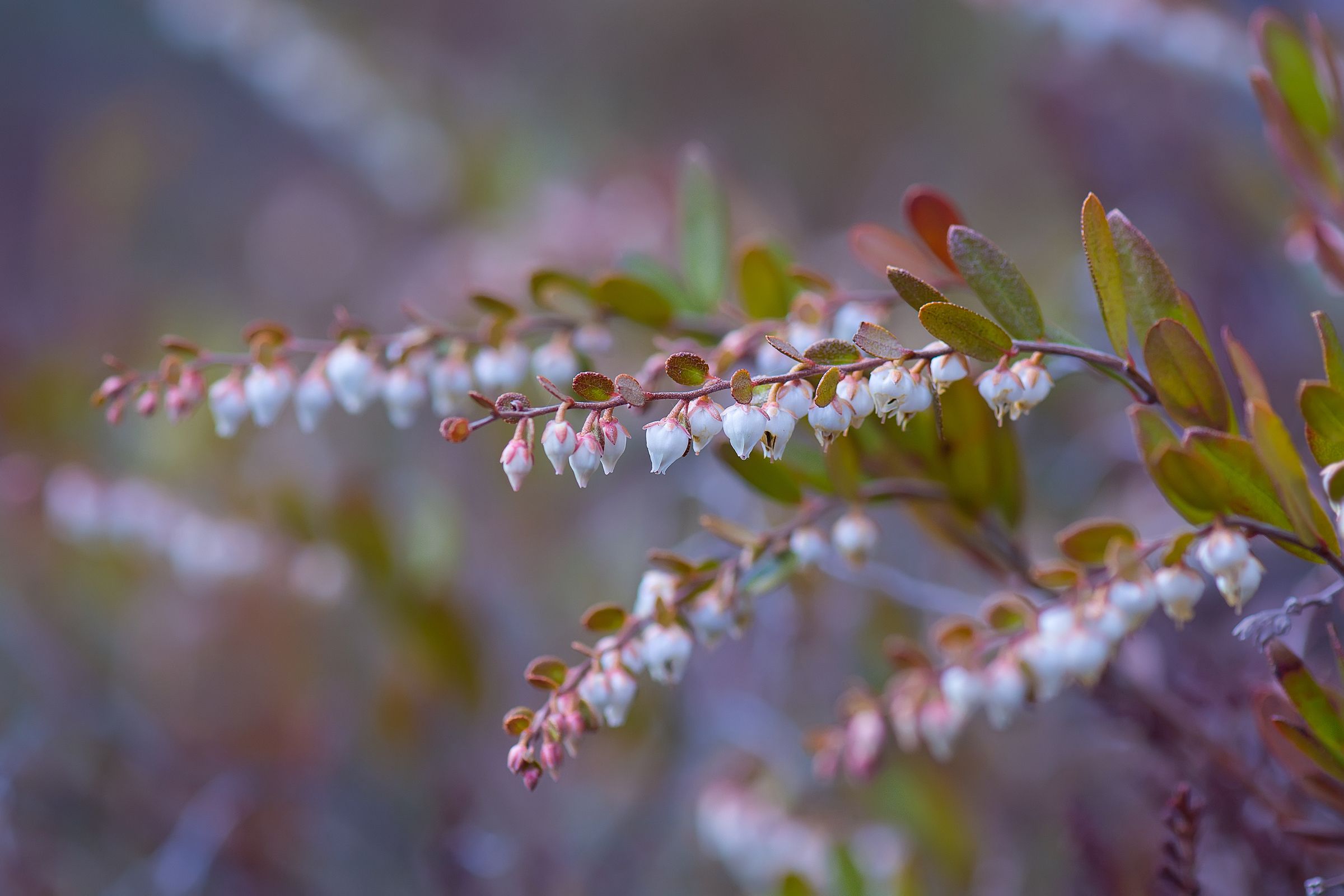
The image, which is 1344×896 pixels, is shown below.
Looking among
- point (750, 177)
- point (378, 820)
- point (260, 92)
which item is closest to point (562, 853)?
point (378, 820)

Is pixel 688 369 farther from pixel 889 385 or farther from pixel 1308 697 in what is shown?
pixel 1308 697

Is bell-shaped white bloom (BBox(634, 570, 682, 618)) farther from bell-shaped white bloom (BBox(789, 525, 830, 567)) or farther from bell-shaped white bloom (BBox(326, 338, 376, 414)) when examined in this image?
bell-shaped white bloom (BBox(326, 338, 376, 414))

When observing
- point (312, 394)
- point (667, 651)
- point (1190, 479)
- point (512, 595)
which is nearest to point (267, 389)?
point (312, 394)

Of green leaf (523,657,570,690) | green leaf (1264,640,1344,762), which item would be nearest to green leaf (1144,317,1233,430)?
green leaf (1264,640,1344,762)

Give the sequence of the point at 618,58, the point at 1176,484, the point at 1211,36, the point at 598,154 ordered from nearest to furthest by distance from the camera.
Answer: the point at 1176,484 < the point at 1211,36 < the point at 598,154 < the point at 618,58

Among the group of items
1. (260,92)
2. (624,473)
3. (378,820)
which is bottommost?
(378,820)

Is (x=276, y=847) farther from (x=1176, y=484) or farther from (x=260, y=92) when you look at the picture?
(x=260, y=92)
